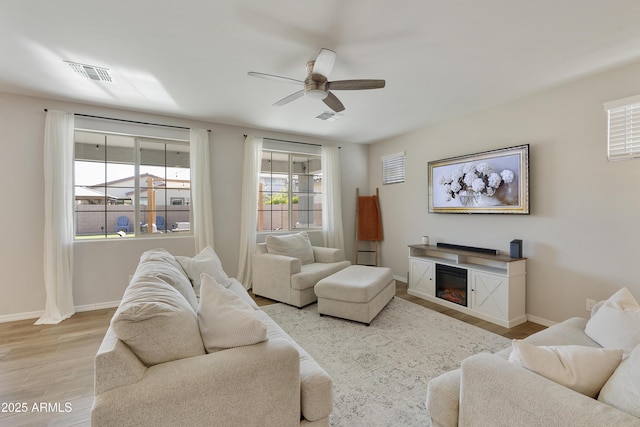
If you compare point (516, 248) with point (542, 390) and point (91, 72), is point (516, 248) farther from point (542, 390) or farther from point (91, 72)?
point (91, 72)

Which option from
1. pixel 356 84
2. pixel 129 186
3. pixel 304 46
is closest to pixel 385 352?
pixel 356 84

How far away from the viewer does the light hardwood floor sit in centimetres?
176

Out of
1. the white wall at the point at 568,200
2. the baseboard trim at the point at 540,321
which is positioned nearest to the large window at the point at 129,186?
the white wall at the point at 568,200

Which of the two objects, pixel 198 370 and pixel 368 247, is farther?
pixel 368 247

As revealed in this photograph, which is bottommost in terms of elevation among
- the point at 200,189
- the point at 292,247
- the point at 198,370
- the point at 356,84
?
the point at 198,370

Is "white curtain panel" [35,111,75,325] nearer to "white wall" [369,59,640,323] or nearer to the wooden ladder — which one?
the wooden ladder

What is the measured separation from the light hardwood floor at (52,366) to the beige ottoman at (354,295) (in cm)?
95

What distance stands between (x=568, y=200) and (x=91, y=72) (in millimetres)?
4876

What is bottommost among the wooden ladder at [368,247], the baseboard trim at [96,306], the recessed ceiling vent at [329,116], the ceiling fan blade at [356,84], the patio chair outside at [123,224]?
the baseboard trim at [96,306]

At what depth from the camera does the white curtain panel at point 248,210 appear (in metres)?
4.37

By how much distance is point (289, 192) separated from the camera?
5.04 m

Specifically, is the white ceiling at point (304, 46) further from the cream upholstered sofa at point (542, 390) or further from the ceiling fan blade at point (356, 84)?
the cream upholstered sofa at point (542, 390)

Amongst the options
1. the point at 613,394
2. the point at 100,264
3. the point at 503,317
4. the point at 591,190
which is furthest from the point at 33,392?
the point at 591,190

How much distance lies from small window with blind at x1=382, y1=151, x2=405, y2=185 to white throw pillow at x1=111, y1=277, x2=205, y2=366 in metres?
4.34
